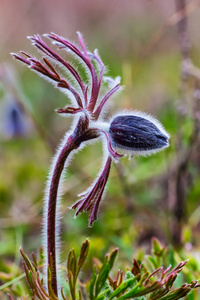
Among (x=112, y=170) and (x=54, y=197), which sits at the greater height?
(x=112, y=170)

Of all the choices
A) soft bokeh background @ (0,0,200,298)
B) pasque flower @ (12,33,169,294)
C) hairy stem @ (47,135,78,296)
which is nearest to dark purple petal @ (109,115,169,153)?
pasque flower @ (12,33,169,294)

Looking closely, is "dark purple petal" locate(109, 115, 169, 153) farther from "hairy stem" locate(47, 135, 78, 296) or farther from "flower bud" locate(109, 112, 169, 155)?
"hairy stem" locate(47, 135, 78, 296)

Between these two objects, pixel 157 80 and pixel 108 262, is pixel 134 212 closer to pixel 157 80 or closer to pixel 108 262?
pixel 108 262

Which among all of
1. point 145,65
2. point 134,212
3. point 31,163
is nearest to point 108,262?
point 134,212

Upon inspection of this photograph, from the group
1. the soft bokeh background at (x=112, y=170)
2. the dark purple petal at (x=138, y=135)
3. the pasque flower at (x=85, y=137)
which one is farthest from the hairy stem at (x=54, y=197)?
the soft bokeh background at (x=112, y=170)

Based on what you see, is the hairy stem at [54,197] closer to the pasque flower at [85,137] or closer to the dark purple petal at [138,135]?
the pasque flower at [85,137]

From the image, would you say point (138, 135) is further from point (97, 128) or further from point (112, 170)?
point (112, 170)

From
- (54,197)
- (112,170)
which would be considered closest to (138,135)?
(54,197)
